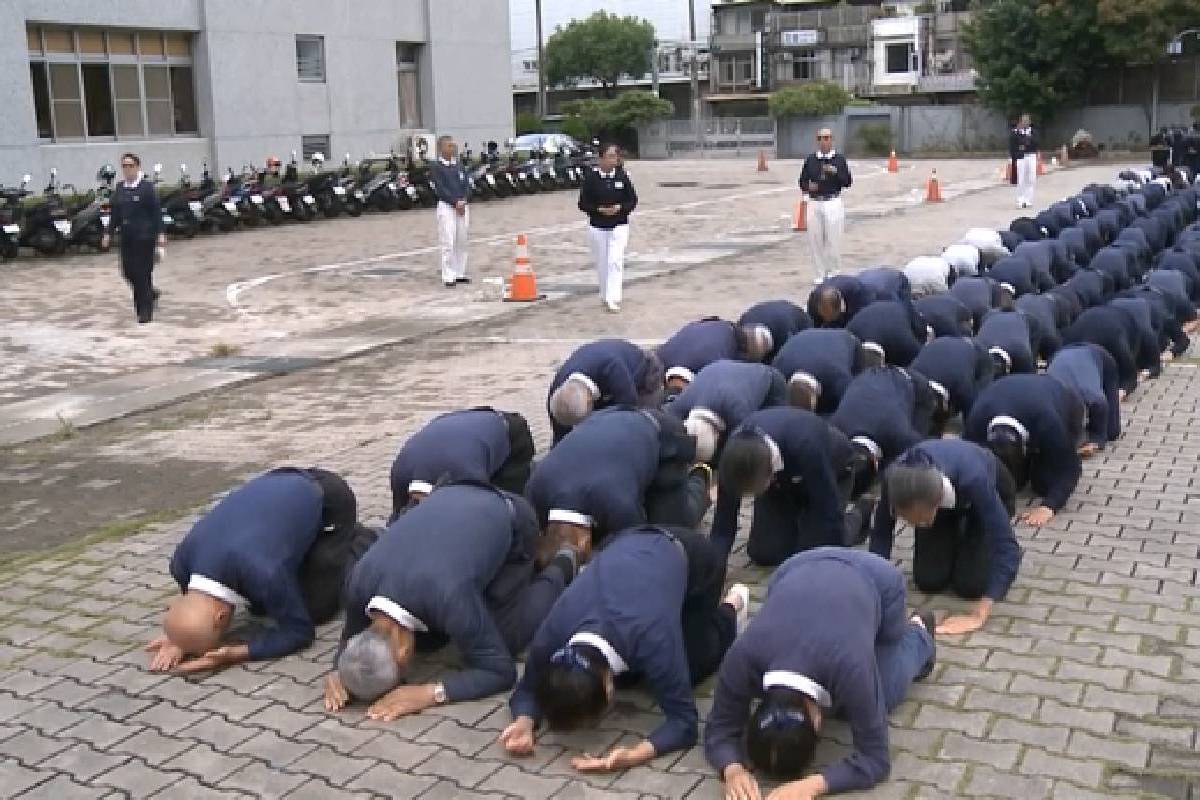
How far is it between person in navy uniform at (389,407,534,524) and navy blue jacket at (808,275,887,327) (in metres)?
3.25

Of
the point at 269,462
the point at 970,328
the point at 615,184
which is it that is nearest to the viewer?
the point at 269,462

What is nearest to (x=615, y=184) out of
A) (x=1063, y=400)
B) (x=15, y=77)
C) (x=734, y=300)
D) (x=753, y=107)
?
(x=734, y=300)

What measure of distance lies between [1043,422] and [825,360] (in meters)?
1.29

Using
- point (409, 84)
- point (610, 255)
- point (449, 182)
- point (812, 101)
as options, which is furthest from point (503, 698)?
point (812, 101)

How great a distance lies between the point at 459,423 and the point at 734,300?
8389 millimetres

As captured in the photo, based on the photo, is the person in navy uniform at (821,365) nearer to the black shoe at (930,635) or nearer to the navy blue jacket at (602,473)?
the navy blue jacket at (602,473)

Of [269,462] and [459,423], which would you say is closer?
[459,423]

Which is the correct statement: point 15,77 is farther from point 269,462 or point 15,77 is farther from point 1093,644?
point 1093,644

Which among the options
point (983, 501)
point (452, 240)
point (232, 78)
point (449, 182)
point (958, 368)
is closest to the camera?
point (983, 501)

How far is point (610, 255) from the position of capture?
13.4 m

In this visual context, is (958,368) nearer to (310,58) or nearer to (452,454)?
(452,454)

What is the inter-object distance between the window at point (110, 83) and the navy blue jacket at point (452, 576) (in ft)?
67.2

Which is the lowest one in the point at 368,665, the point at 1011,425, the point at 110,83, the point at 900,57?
the point at 368,665

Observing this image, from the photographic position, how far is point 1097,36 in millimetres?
42344
